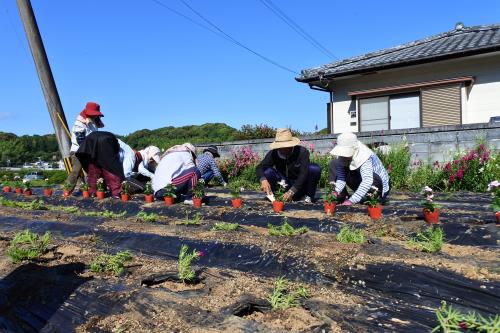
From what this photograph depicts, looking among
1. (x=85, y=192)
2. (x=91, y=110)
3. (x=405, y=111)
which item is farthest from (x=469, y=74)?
(x=85, y=192)

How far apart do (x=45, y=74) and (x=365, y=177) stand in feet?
23.8

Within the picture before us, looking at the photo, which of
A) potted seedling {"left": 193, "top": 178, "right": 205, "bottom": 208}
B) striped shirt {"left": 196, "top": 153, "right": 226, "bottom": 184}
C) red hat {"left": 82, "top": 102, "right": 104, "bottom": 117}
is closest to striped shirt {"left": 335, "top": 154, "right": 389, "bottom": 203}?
potted seedling {"left": 193, "top": 178, "right": 205, "bottom": 208}

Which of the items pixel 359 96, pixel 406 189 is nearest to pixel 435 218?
pixel 406 189

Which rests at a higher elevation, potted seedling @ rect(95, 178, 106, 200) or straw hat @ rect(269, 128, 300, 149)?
straw hat @ rect(269, 128, 300, 149)

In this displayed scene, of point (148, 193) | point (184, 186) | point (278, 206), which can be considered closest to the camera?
point (278, 206)

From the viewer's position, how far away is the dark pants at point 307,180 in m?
5.58

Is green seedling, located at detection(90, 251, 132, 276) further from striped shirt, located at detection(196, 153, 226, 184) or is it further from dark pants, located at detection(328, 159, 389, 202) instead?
striped shirt, located at detection(196, 153, 226, 184)

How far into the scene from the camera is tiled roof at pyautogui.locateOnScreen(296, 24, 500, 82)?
9.23m

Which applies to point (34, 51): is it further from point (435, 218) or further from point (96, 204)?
point (435, 218)

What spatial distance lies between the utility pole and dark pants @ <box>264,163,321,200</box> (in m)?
5.19

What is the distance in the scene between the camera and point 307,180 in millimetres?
5582

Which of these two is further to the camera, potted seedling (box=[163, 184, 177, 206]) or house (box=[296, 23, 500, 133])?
house (box=[296, 23, 500, 133])

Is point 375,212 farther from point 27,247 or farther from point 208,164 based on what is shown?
point 208,164

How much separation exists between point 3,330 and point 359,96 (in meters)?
10.3
